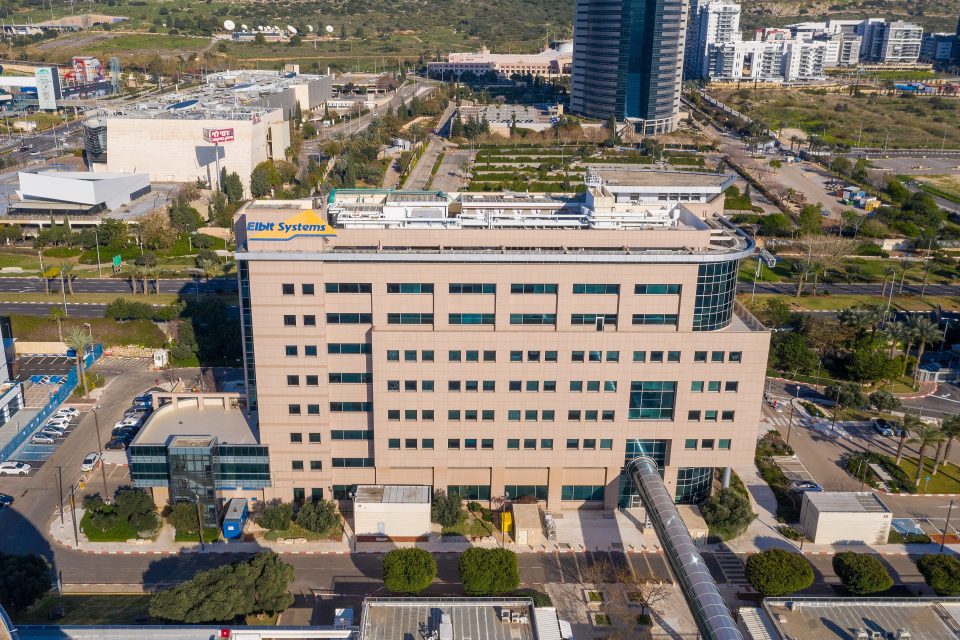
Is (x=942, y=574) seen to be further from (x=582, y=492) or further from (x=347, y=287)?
(x=347, y=287)

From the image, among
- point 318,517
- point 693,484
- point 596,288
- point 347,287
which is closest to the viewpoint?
point 347,287

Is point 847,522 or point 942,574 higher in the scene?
point 942,574

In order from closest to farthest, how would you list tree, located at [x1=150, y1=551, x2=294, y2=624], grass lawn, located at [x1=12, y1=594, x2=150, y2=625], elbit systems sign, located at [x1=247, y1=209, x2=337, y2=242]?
tree, located at [x1=150, y1=551, x2=294, y2=624] → grass lawn, located at [x1=12, y1=594, x2=150, y2=625] → elbit systems sign, located at [x1=247, y1=209, x2=337, y2=242]

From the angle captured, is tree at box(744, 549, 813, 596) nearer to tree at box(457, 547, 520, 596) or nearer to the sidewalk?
the sidewalk

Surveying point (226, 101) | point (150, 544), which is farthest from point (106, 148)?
point (150, 544)

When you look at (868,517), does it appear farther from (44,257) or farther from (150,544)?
(44,257)

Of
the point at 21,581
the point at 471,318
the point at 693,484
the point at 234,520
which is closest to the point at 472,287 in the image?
the point at 471,318

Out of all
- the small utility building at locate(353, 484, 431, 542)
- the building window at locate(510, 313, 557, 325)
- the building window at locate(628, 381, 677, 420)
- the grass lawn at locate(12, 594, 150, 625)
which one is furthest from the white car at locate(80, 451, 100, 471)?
the building window at locate(628, 381, 677, 420)
